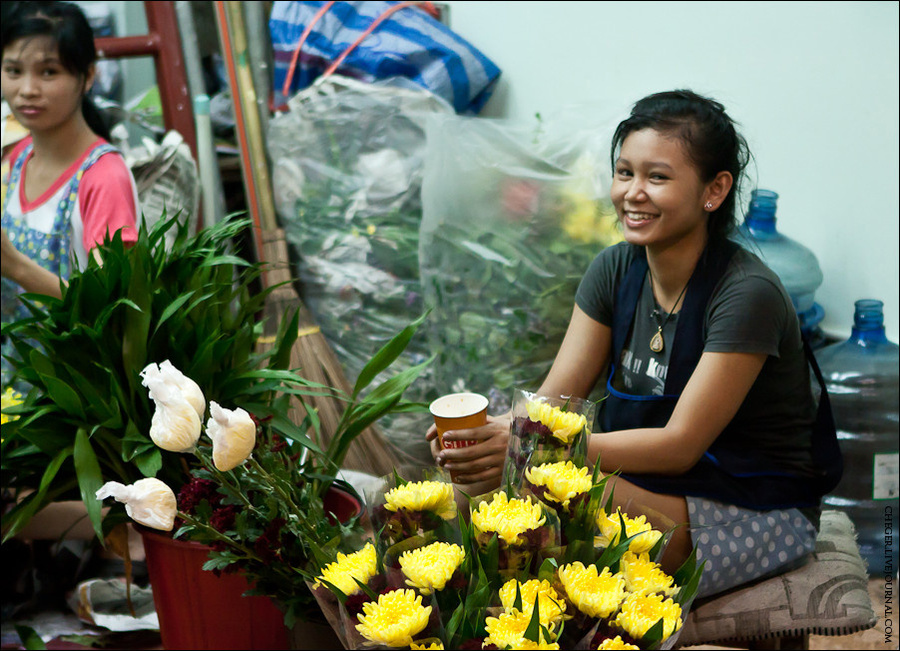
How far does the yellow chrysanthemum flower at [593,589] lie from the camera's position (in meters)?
0.74

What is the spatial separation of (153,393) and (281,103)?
1975 mm

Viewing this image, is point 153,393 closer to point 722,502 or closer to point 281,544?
A: point 281,544

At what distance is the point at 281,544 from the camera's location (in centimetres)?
103

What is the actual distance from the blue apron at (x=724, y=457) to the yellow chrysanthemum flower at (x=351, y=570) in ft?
2.26

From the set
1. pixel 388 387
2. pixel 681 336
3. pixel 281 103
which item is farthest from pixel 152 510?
pixel 281 103


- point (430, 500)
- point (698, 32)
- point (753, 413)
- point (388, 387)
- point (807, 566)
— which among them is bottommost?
point (807, 566)

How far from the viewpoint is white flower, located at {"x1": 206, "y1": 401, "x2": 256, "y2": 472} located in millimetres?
910

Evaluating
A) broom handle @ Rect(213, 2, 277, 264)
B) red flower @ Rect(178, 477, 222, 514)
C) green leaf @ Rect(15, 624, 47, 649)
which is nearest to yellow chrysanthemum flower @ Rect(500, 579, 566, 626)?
red flower @ Rect(178, 477, 222, 514)

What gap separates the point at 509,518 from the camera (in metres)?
0.81

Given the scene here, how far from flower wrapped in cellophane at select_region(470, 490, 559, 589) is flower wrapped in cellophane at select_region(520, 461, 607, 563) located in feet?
0.08

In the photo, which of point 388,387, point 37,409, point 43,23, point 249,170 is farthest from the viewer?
point 249,170

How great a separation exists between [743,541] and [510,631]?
75cm

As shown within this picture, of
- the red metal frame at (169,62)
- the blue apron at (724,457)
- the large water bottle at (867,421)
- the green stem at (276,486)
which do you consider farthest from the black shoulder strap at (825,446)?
the red metal frame at (169,62)

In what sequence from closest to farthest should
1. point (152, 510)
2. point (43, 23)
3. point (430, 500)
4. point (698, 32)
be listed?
1. point (430, 500)
2. point (152, 510)
3. point (43, 23)
4. point (698, 32)
